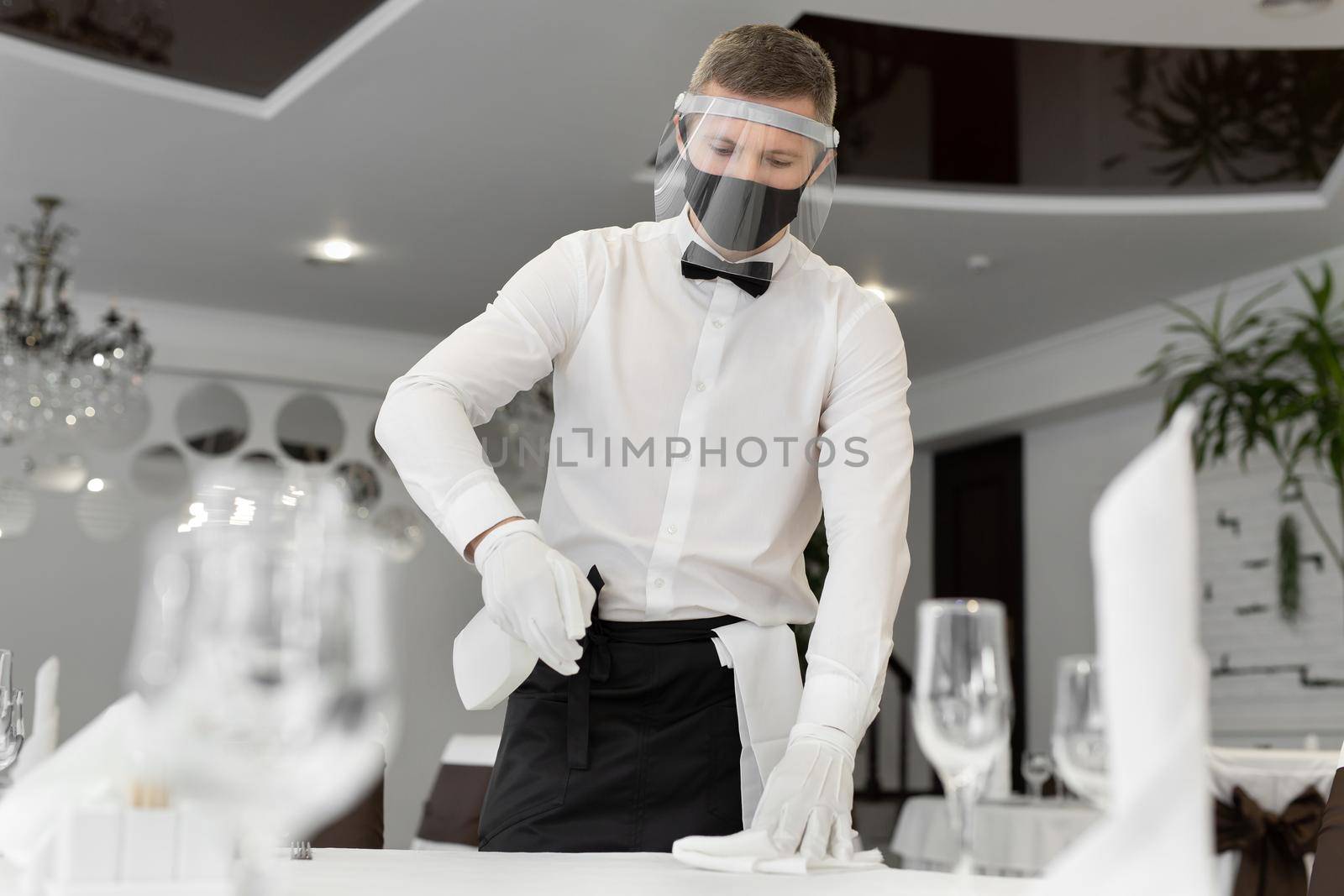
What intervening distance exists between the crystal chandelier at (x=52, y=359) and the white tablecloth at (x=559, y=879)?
13.9 feet

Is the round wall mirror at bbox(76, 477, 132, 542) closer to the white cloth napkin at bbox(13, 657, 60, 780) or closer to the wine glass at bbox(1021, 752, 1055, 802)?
the wine glass at bbox(1021, 752, 1055, 802)

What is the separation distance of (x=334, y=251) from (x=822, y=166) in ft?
13.9

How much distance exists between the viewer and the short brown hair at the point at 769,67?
157 cm

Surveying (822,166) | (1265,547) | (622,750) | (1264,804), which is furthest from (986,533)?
(622,750)

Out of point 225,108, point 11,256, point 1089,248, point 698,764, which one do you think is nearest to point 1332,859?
point 698,764

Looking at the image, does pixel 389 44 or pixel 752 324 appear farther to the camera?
pixel 389 44

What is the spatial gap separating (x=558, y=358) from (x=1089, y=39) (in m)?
2.83

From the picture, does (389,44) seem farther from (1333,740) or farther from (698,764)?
(1333,740)

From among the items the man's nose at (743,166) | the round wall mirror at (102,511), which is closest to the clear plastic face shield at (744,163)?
the man's nose at (743,166)

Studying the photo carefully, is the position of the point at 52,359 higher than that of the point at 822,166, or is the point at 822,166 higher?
the point at 52,359

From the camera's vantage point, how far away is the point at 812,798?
1.20 meters

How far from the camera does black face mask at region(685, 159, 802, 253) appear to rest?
1.60 m

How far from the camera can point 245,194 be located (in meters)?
4.95

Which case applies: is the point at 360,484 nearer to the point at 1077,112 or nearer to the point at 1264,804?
the point at 1077,112
